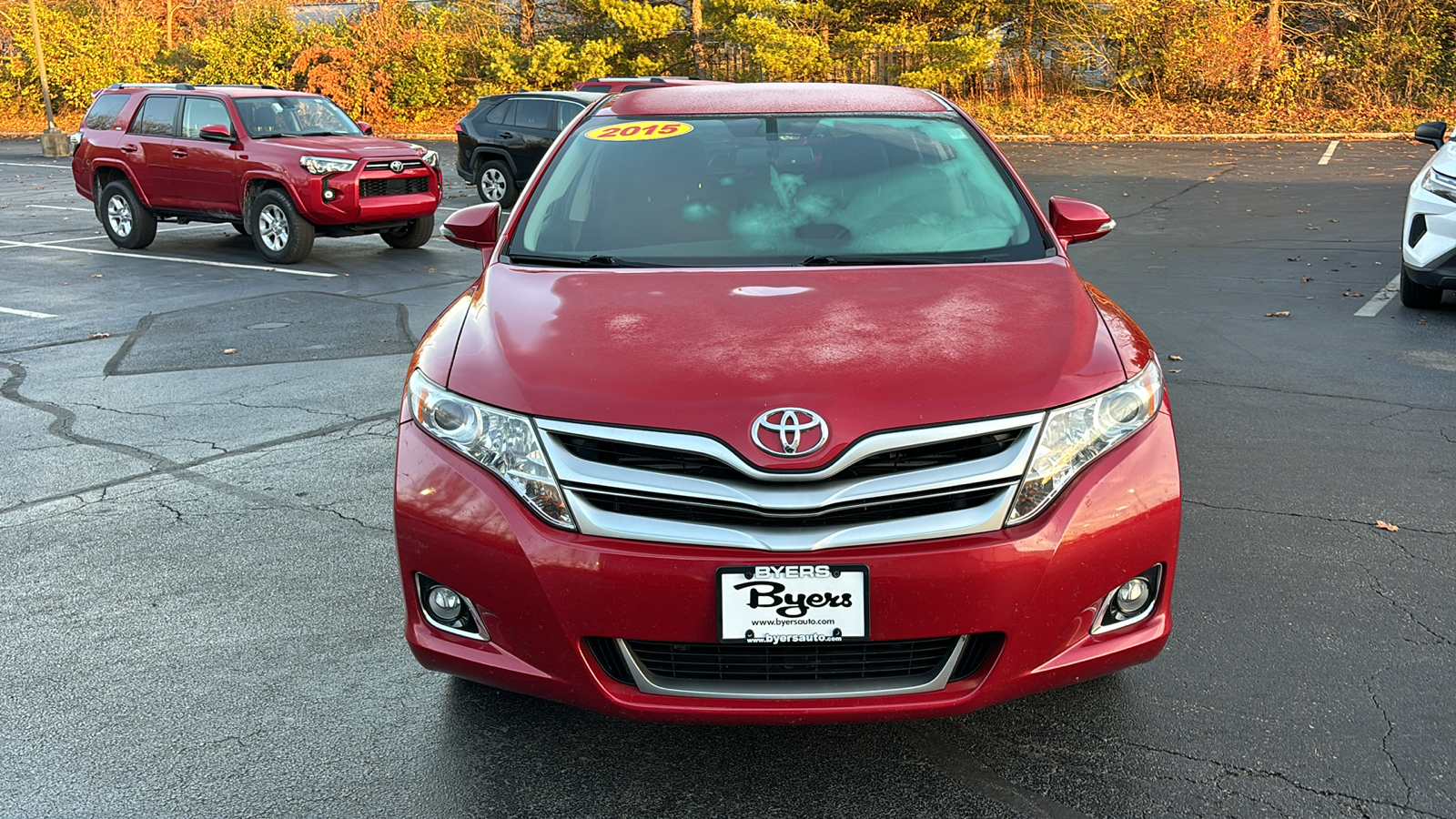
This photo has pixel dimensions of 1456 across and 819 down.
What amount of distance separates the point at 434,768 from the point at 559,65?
101 ft

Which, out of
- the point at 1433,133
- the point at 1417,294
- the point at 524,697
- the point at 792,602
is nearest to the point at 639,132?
the point at 524,697

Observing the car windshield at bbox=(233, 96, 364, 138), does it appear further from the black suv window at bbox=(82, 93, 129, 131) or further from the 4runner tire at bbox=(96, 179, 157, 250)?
the black suv window at bbox=(82, 93, 129, 131)

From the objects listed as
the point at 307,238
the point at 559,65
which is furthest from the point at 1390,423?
the point at 559,65

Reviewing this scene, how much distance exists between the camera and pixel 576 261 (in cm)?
379

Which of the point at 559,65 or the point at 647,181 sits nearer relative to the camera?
the point at 647,181

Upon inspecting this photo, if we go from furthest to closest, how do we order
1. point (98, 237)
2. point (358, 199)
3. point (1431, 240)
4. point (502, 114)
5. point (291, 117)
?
point (502, 114)
point (98, 237)
point (291, 117)
point (358, 199)
point (1431, 240)

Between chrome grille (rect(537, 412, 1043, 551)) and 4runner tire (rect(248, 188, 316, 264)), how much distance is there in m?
10.7

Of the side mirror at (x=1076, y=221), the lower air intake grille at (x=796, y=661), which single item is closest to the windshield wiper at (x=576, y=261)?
the lower air intake grille at (x=796, y=661)

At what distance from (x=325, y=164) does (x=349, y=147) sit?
50 centimetres

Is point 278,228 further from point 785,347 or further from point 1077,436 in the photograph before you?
point 1077,436

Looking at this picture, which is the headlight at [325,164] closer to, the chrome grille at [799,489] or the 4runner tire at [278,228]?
the 4runner tire at [278,228]

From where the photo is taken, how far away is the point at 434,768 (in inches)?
121

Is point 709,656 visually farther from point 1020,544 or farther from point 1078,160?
point 1078,160

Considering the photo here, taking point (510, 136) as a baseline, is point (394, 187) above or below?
below
